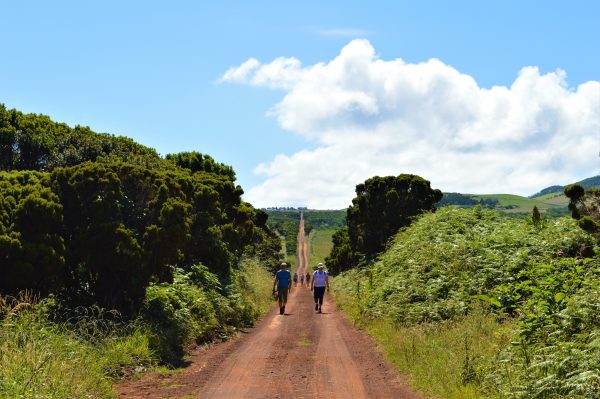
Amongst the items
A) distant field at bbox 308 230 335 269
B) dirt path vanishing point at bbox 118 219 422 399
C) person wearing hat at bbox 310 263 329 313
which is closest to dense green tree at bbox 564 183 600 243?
dirt path vanishing point at bbox 118 219 422 399

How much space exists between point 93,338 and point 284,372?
370 centimetres

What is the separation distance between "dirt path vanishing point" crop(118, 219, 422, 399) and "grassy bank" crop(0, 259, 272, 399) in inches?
22.5

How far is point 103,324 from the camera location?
35.7 feet

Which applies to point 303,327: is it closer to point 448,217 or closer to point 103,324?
point 103,324

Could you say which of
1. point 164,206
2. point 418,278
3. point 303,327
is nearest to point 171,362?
point 164,206

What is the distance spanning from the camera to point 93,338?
33.4ft

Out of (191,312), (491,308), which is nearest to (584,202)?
(491,308)

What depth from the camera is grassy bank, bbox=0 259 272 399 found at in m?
7.28

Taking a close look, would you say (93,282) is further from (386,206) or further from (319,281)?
(386,206)

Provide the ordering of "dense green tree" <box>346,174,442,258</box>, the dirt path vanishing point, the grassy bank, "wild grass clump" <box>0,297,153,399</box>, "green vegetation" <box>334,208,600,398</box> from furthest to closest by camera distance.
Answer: "dense green tree" <box>346,174,442,258</box>
the dirt path vanishing point
"green vegetation" <box>334,208,600,398</box>
the grassy bank
"wild grass clump" <box>0,297,153,399</box>

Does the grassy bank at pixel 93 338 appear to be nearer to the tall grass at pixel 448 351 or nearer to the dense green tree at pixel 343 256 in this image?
the tall grass at pixel 448 351

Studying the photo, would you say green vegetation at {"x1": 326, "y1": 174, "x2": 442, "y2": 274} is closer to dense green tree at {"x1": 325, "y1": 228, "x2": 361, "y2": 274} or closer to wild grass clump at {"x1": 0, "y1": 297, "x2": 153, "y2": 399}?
dense green tree at {"x1": 325, "y1": 228, "x2": 361, "y2": 274}

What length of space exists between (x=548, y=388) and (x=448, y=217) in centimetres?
1820

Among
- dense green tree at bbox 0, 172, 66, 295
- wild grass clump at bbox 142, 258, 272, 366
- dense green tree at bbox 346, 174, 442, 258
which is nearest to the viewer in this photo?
dense green tree at bbox 0, 172, 66, 295
